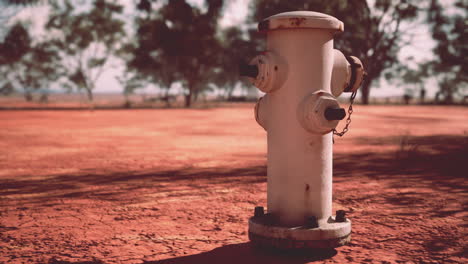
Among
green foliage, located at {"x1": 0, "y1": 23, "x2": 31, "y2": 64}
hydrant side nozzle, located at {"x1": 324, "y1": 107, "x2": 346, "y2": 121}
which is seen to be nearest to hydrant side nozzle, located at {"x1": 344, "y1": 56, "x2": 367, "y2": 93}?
hydrant side nozzle, located at {"x1": 324, "y1": 107, "x2": 346, "y2": 121}

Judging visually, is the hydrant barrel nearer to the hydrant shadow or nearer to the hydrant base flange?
the hydrant base flange

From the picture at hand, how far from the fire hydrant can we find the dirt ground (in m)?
0.24

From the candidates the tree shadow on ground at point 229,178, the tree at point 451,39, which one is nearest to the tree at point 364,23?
the tree at point 451,39

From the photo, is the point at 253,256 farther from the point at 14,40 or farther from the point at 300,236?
the point at 14,40

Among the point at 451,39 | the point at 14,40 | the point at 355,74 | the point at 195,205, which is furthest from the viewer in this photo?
the point at 14,40

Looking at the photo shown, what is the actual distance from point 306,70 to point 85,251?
2.28 m

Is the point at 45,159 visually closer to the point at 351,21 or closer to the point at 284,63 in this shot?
the point at 284,63

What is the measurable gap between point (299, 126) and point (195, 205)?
7.33ft

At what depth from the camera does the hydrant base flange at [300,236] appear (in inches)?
134

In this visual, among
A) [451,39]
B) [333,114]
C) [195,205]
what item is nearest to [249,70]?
[333,114]

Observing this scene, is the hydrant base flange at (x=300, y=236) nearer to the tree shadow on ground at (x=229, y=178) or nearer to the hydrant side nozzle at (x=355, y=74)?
the hydrant side nozzle at (x=355, y=74)

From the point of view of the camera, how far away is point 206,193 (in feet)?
19.6

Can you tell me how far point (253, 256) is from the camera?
140 inches

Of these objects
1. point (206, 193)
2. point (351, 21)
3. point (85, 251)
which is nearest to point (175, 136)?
point (206, 193)
